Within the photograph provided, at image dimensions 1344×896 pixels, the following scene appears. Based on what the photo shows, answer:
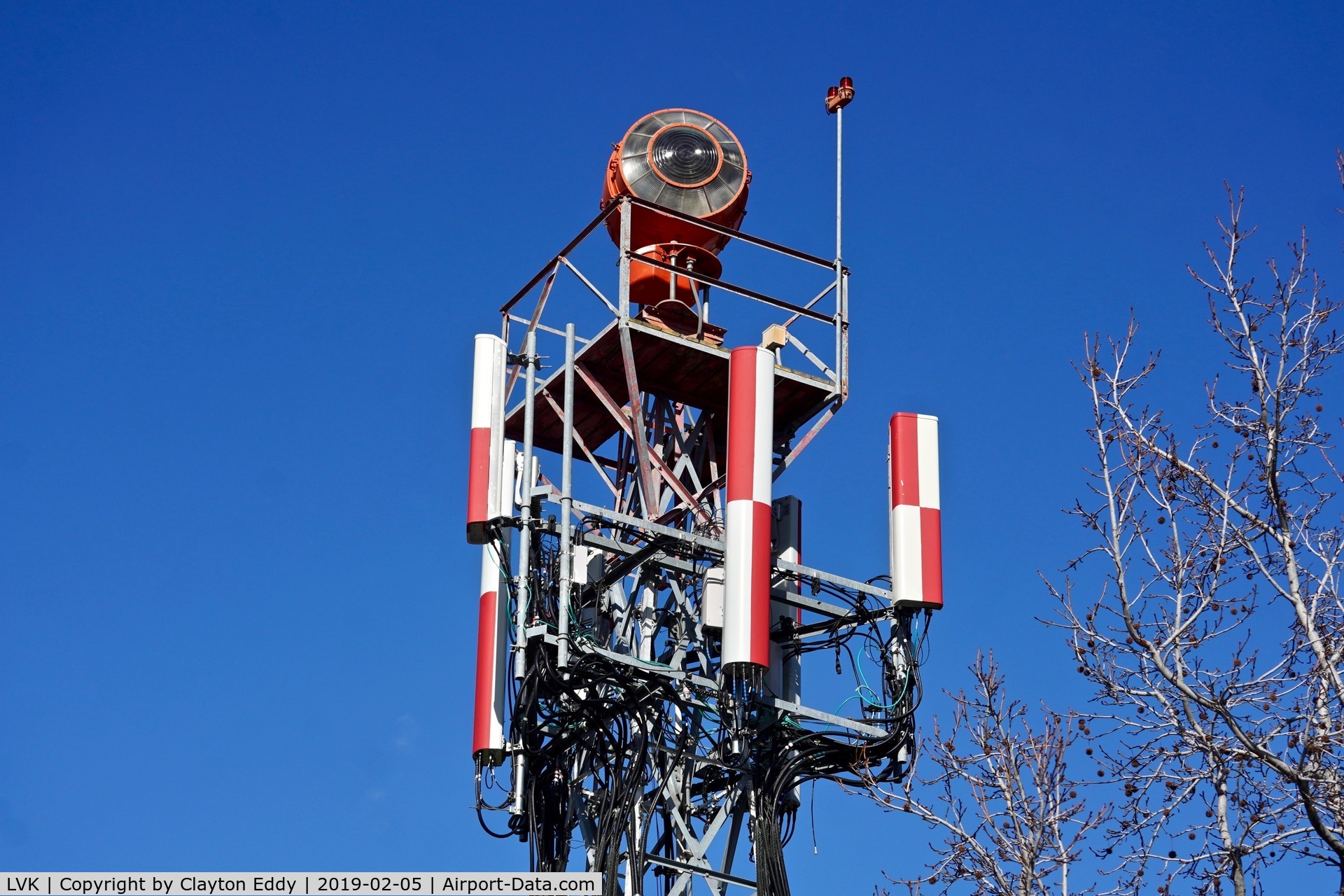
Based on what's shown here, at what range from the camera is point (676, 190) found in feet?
89.0

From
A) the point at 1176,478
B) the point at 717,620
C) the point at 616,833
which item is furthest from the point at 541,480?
the point at 1176,478

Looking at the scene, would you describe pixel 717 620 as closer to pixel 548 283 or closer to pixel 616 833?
pixel 616 833

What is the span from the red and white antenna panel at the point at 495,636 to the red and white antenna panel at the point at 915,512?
15.7 ft

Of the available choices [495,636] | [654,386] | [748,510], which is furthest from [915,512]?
[495,636]

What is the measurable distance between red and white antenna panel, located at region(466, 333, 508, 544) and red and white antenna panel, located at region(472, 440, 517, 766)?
9 cm

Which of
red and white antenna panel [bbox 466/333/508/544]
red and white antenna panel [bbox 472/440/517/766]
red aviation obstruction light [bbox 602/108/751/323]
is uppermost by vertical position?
red aviation obstruction light [bbox 602/108/751/323]

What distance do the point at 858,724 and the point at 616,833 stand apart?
10.8ft

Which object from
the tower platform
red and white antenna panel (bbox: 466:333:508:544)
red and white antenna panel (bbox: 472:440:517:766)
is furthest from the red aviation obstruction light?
red and white antenna panel (bbox: 472:440:517:766)

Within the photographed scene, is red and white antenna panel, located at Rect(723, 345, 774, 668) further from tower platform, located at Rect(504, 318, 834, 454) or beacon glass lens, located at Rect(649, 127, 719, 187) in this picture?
beacon glass lens, located at Rect(649, 127, 719, 187)

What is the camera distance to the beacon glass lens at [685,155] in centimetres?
2723

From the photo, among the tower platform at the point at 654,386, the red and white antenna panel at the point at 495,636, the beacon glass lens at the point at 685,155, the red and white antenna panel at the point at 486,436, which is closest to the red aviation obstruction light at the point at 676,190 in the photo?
the beacon glass lens at the point at 685,155

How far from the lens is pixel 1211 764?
55.8 ft

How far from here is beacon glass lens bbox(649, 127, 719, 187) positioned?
89.4ft

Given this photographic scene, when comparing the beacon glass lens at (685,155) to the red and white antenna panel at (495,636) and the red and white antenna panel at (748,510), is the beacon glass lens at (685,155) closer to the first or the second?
the red and white antenna panel at (748,510)
